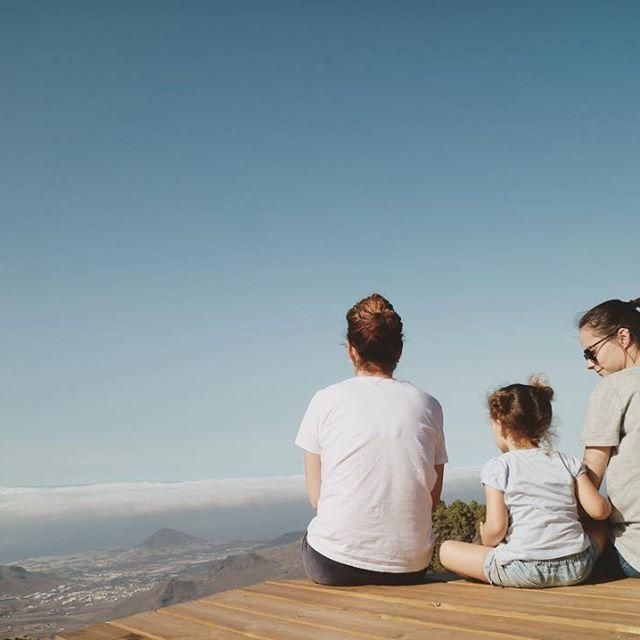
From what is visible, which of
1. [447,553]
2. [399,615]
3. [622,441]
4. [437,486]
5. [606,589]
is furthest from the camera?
[447,553]

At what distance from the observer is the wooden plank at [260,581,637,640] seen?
262 centimetres

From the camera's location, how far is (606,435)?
12.3 feet

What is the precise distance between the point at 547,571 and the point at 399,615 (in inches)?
40.7

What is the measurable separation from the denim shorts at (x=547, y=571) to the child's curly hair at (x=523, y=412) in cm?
67

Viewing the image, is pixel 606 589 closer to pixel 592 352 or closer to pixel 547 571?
pixel 547 571

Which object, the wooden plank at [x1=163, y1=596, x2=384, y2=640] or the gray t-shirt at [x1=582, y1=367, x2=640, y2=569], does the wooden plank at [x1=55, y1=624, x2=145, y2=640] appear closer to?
the wooden plank at [x1=163, y1=596, x2=384, y2=640]

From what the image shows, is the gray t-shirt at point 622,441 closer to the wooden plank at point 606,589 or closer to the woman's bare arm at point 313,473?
the wooden plank at point 606,589

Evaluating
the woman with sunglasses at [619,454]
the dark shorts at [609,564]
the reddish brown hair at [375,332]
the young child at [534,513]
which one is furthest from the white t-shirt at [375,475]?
the dark shorts at [609,564]

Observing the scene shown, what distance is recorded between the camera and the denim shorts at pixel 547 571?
3.63m

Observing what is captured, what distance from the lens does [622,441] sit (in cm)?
374

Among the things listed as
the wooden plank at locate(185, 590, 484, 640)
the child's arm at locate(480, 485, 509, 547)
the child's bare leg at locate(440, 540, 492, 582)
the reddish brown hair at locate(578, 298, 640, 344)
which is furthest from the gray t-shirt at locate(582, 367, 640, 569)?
the wooden plank at locate(185, 590, 484, 640)

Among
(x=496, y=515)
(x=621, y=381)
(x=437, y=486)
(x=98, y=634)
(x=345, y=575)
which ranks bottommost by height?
(x=98, y=634)

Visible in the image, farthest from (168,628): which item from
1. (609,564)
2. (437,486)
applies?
(609,564)

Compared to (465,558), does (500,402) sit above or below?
above
